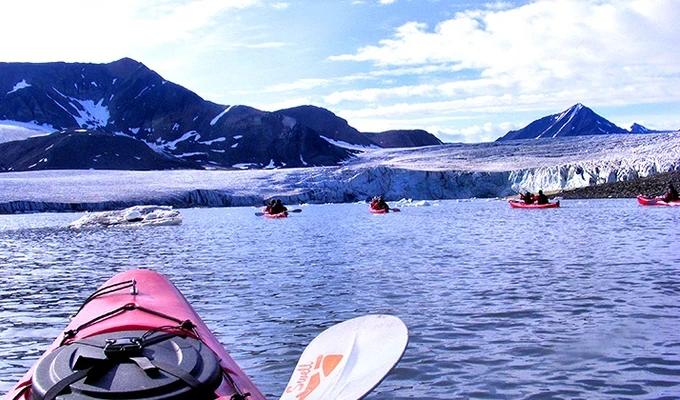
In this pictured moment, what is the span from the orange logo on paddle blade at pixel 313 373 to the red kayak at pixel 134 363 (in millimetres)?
381

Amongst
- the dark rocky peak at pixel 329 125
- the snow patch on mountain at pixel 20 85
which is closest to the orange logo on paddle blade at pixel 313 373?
the snow patch on mountain at pixel 20 85

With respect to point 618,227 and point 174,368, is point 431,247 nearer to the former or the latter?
point 618,227

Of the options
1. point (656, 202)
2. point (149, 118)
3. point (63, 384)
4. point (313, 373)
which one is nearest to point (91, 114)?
point (149, 118)

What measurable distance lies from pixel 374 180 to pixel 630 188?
22.2 m

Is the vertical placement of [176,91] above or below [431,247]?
above

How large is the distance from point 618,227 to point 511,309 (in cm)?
1445

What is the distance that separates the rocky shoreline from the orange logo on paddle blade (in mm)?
45956

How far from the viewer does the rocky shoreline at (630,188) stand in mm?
46188

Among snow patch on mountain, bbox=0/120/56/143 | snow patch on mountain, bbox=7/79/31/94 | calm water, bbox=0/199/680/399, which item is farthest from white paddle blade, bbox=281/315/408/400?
snow patch on mountain, bbox=7/79/31/94

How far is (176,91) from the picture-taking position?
15188 cm

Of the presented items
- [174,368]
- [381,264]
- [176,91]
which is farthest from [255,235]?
[176,91]

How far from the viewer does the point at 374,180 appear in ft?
202

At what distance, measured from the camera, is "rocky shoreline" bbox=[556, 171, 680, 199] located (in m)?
46.2

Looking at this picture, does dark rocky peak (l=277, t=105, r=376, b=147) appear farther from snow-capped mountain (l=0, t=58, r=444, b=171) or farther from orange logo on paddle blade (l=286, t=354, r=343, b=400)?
orange logo on paddle blade (l=286, t=354, r=343, b=400)
